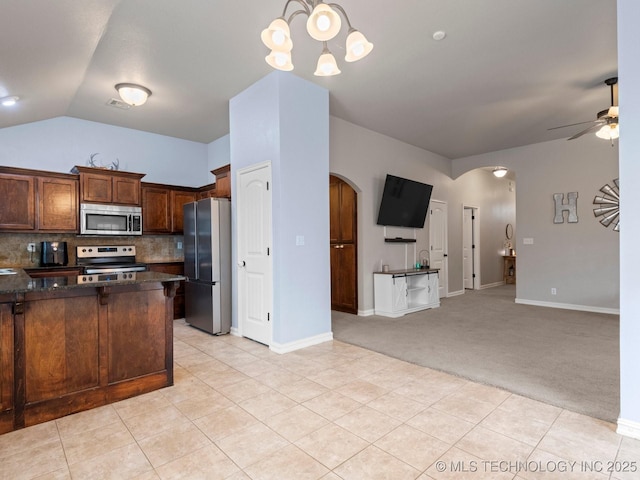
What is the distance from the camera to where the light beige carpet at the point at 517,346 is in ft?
9.27

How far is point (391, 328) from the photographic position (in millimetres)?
4770

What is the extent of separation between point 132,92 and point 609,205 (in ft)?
24.1

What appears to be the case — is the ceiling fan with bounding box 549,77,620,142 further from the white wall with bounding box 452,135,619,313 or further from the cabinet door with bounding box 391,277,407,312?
the cabinet door with bounding box 391,277,407,312

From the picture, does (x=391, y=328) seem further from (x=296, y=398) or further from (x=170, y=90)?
(x=170, y=90)

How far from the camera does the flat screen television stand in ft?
19.2

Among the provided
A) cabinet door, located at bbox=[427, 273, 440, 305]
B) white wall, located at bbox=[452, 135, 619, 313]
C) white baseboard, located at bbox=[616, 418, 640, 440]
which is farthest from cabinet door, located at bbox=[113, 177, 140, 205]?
white wall, located at bbox=[452, 135, 619, 313]

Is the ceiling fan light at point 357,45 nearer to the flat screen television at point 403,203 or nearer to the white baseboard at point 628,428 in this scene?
the white baseboard at point 628,428

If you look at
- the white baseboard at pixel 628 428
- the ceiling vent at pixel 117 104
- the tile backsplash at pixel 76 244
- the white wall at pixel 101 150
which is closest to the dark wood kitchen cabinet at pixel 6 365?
the tile backsplash at pixel 76 244

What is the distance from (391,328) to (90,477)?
369 cm

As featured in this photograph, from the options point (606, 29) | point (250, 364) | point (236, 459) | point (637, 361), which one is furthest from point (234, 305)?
point (606, 29)

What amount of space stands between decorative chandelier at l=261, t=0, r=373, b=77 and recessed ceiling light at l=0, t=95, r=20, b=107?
11.2 ft

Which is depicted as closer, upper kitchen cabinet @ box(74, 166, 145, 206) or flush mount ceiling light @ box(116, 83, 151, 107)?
flush mount ceiling light @ box(116, 83, 151, 107)

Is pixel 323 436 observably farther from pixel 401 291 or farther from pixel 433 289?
pixel 433 289

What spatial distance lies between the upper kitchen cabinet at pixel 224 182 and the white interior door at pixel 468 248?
19.6 feet
